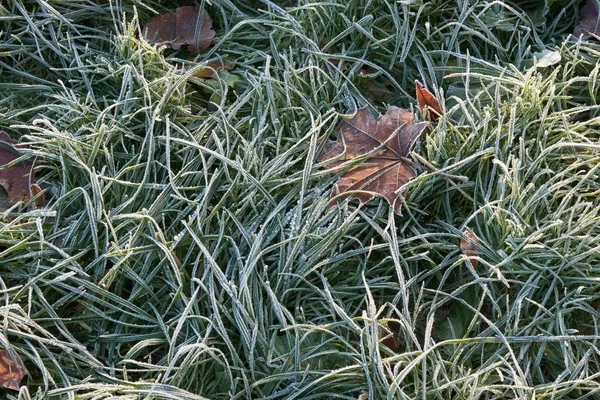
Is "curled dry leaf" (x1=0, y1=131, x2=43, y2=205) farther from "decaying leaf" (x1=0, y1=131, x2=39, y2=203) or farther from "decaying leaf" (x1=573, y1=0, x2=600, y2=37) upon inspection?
"decaying leaf" (x1=573, y1=0, x2=600, y2=37)

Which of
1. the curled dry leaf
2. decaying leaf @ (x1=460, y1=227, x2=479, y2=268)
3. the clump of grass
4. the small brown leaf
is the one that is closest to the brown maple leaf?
the clump of grass

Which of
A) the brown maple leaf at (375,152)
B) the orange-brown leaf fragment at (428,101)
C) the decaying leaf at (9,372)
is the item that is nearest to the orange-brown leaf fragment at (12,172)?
the decaying leaf at (9,372)

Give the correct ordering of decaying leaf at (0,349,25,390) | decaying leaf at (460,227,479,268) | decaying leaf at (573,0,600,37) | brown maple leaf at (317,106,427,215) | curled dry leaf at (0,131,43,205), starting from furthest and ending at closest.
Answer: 1. decaying leaf at (573,0,600,37)
2. curled dry leaf at (0,131,43,205)
3. brown maple leaf at (317,106,427,215)
4. decaying leaf at (460,227,479,268)
5. decaying leaf at (0,349,25,390)

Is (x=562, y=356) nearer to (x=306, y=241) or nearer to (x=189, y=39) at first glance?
(x=306, y=241)

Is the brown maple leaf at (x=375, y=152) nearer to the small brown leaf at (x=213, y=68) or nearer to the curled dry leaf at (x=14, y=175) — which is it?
the small brown leaf at (x=213, y=68)

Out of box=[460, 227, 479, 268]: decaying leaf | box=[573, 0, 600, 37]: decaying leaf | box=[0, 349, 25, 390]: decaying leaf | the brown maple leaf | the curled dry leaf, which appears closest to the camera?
box=[0, 349, 25, 390]: decaying leaf

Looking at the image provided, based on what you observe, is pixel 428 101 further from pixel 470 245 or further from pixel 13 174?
pixel 13 174

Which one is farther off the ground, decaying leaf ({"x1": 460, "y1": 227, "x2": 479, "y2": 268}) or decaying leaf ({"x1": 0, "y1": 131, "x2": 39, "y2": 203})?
decaying leaf ({"x1": 0, "y1": 131, "x2": 39, "y2": 203})

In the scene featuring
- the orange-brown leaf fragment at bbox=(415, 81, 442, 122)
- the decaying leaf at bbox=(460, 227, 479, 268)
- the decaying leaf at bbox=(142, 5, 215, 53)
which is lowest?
the decaying leaf at bbox=(460, 227, 479, 268)
